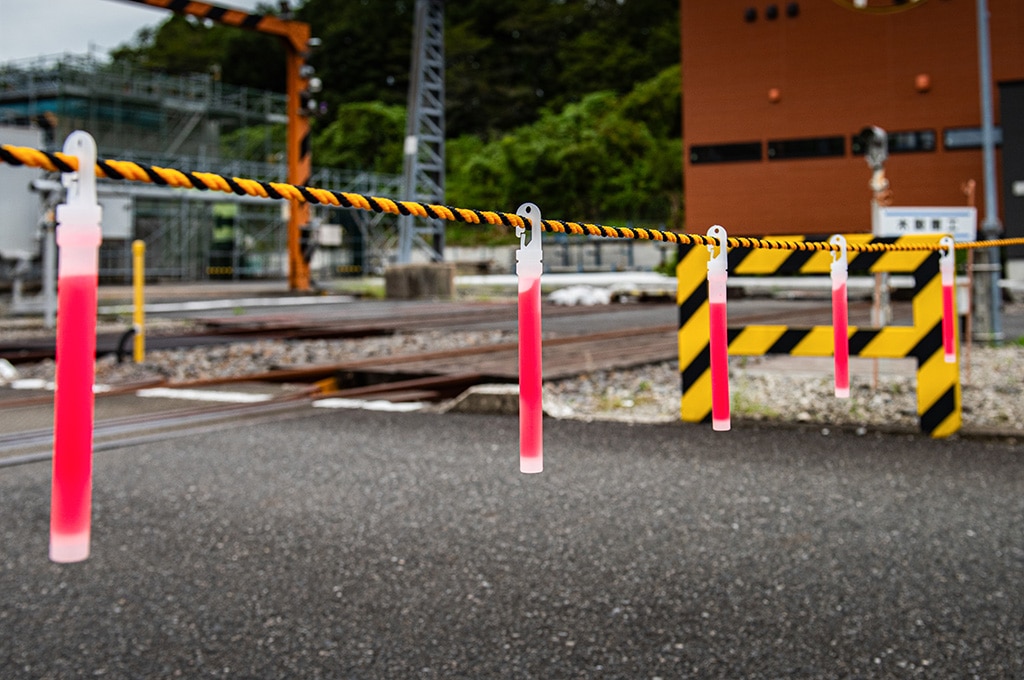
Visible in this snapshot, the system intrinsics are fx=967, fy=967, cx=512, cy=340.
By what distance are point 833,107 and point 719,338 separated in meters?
32.9

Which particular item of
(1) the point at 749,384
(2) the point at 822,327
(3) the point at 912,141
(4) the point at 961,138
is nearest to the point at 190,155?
(3) the point at 912,141

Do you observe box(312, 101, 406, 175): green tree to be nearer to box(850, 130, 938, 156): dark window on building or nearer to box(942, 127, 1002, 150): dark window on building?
box(850, 130, 938, 156): dark window on building

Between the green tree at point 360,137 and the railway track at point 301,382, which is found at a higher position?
the green tree at point 360,137

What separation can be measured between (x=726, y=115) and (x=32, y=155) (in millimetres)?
33868

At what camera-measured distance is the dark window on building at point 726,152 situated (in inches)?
1273

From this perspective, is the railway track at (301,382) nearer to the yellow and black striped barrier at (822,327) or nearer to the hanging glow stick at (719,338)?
the yellow and black striped barrier at (822,327)

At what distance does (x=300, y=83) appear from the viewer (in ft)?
78.3

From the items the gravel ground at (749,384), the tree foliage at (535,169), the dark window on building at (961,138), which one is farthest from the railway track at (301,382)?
the dark window on building at (961,138)

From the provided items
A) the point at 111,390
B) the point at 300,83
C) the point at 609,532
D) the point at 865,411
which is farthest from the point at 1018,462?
the point at 300,83

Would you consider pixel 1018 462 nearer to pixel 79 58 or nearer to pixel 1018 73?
pixel 1018 73

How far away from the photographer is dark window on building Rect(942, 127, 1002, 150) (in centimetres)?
2964

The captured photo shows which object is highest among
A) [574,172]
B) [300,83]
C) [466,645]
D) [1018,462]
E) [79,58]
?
[79,58]

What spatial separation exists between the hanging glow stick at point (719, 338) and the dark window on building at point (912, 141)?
31.3 meters

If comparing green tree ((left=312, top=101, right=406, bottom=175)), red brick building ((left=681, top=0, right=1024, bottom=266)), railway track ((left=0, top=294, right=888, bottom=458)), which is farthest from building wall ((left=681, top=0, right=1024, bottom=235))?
green tree ((left=312, top=101, right=406, bottom=175))
